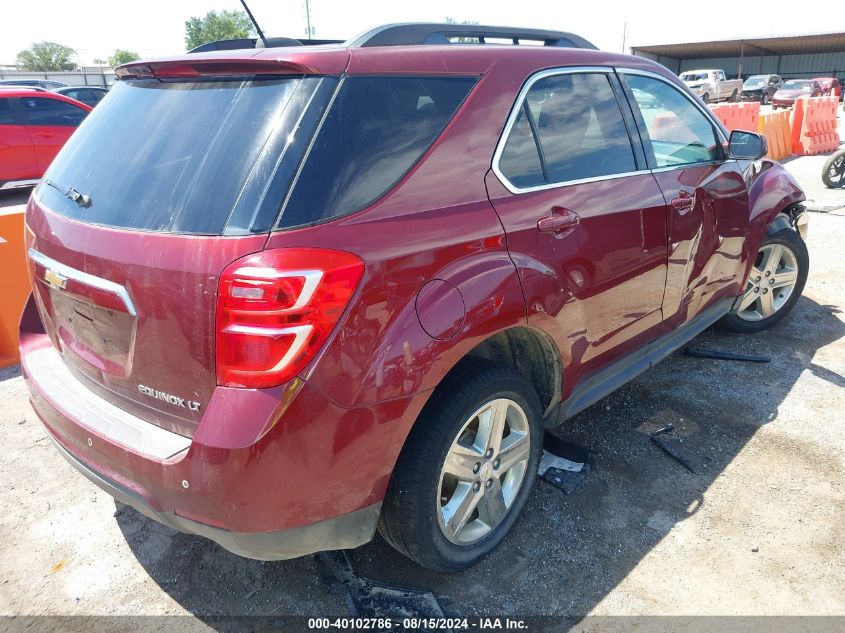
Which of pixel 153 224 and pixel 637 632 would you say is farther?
pixel 637 632

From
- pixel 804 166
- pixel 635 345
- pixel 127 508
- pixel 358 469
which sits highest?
pixel 358 469

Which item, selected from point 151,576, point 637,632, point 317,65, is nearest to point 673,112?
point 317,65

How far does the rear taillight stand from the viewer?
5.57 ft

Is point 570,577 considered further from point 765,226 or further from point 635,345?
point 765,226

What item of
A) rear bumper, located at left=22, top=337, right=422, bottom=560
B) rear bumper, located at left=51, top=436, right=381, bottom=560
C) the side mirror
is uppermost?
the side mirror

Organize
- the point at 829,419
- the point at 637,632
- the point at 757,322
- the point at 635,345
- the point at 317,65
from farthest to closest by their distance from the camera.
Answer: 1. the point at 757,322
2. the point at 829,419
3. the point at 635,345
4. the point at 637,632
5. the point at 317,65

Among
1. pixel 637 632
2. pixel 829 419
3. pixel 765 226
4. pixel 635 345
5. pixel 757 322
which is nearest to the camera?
pixel 637 632

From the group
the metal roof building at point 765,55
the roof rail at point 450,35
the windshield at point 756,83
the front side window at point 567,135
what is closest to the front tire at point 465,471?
the front side window at point 567,135

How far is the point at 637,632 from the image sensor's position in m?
2.19

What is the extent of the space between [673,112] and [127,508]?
11.7ft

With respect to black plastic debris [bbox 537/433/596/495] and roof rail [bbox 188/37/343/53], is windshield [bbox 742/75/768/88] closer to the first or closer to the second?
black plastic debris [bbox 537/433/596/495]

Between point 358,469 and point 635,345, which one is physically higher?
point 358,469

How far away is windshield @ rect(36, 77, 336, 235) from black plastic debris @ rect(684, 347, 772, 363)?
3407 millimetres

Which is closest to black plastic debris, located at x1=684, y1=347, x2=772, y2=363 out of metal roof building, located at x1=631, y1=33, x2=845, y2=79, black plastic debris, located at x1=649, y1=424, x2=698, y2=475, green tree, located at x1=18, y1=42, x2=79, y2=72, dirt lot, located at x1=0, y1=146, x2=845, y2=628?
dirt lot, located at x1=0, y1=146, x2=845, y2=628
